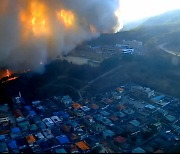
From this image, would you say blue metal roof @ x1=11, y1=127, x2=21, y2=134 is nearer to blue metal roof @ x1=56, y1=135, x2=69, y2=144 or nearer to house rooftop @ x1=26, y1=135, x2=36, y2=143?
house rooftop @ x1=26, y1=135, x2=36, y2=143

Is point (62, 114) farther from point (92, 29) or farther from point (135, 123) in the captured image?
point (92, 29)

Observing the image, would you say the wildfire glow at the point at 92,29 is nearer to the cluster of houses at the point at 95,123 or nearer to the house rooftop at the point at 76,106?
the cluster of houses at the point at 95,123

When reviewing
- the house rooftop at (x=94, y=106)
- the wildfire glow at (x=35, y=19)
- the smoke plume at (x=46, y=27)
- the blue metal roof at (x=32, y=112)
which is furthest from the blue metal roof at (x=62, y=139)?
the wildfire glow at (x=35, y=19)

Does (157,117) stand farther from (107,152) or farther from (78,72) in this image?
(78,72)

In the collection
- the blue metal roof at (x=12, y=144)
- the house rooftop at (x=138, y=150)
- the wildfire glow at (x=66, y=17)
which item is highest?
the wildfire glow at (x=66, y=17)

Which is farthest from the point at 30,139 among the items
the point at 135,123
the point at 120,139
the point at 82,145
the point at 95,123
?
the point at 135,123

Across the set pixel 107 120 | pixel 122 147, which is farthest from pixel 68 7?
pixel 122 147

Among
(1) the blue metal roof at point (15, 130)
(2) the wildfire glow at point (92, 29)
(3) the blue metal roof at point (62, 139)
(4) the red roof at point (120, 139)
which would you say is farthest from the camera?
(2) the wildfire glow at point (92, 29)

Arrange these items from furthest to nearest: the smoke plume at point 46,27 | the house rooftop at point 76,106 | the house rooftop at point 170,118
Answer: the smoke plume at point 46,27 < the house rooftop at point 76,106 < the house rooftop at point 170,118
